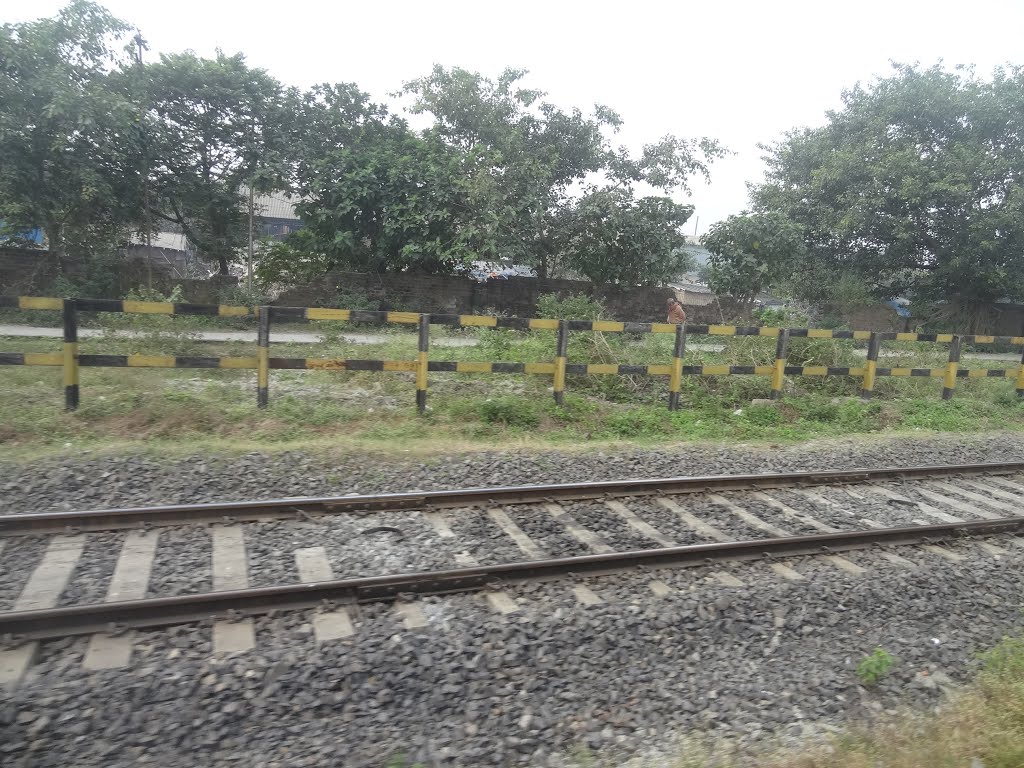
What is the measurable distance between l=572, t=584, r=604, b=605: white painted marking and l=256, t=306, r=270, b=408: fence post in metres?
5.02

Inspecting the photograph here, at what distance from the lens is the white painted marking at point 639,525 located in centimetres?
549

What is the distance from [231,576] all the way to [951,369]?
11.4 metres

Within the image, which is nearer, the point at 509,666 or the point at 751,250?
the point at 509,666

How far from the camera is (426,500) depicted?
19.4 ft

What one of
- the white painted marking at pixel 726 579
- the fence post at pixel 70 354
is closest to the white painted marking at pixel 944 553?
the white painted marking at pixel 726 579

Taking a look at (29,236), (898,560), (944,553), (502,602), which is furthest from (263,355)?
(29,236)

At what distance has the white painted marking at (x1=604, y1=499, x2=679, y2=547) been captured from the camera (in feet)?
18.0

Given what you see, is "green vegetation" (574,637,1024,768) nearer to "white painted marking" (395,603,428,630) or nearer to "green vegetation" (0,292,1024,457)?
"white painted marking" (395,603,428,630)

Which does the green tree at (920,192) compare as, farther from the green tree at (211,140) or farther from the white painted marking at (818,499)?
the white painted marking at (818,499)

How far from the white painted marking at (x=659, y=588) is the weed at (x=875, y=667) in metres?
1.15

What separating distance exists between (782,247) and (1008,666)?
1811 cm

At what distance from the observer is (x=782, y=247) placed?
20.5 metres

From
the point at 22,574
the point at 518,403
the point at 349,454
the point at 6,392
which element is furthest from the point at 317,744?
the point at 6,392

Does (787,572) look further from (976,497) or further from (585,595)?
(976,497)
